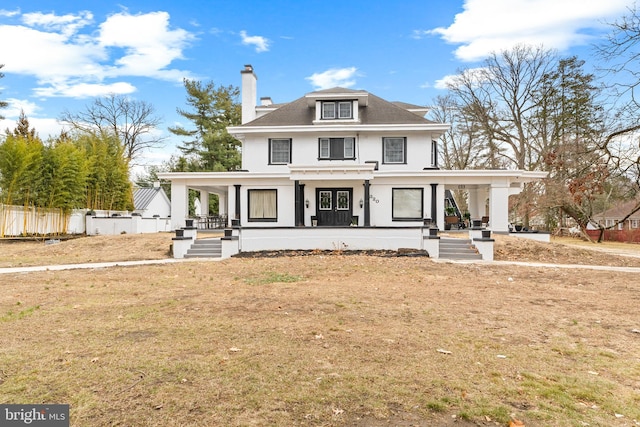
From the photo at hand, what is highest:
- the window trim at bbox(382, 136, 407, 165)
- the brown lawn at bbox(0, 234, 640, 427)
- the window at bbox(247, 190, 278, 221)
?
the window trim at bbox(382, 136, 407, 165)

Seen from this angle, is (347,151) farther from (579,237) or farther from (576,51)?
(579,237)

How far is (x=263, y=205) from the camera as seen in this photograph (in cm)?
2133

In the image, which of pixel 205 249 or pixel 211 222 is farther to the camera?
pixel 211 222

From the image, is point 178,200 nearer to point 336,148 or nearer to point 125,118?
→ point 336,148

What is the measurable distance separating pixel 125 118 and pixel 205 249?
1323 inches

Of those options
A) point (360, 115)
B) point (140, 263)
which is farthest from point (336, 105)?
point (140, 263)

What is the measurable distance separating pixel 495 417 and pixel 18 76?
127ft

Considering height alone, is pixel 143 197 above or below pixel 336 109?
below

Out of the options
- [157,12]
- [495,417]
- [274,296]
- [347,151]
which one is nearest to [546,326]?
[495,417]

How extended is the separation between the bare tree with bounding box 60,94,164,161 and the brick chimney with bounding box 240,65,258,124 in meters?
21.2

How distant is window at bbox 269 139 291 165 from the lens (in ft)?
72.7

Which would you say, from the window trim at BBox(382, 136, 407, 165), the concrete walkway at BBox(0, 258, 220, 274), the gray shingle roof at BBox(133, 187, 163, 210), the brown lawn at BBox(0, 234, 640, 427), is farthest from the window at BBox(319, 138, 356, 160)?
the gray shingle roof at BBox(133, 187, 163, 210)

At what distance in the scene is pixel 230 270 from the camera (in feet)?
38.3

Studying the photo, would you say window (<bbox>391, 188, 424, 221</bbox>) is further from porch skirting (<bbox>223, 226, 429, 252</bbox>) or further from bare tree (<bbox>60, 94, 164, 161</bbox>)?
bare tree (<bbox>60, 94, 164, 161</bbox>)
